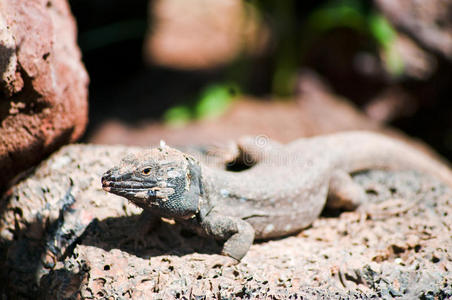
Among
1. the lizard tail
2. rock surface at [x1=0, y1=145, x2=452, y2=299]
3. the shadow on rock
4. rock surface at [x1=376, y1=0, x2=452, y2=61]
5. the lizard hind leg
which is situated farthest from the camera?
rock surface at [x1=376, y1=0, x2=452, y2=61]

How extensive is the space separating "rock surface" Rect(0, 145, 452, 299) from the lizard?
0.74 feet

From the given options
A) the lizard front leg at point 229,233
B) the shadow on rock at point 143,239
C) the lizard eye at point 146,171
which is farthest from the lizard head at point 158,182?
the shadow on rock at point 143,239

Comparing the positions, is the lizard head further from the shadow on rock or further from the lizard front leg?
the shadow on rock

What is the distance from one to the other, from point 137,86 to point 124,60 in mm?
704

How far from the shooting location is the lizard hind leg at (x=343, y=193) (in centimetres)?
493

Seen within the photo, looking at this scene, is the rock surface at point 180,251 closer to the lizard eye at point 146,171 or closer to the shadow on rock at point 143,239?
the shadow on rock at point 143,239

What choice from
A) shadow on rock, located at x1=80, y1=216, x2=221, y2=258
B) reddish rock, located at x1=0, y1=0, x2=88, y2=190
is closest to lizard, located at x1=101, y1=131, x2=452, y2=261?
shadow on rock, located at x1=80, y1=216, x2=221, y2=258

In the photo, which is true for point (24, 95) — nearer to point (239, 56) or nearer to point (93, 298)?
point (93, 298)

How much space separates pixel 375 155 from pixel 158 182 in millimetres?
3137

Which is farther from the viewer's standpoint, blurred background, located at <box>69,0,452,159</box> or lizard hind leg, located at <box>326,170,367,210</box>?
blurred background, located at <box>69,0,452,159</box>

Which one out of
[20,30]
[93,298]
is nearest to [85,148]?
[20,30]

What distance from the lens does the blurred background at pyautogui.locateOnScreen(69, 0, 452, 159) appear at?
9.16m

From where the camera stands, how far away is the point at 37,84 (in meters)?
4.12

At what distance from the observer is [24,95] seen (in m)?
4.14
